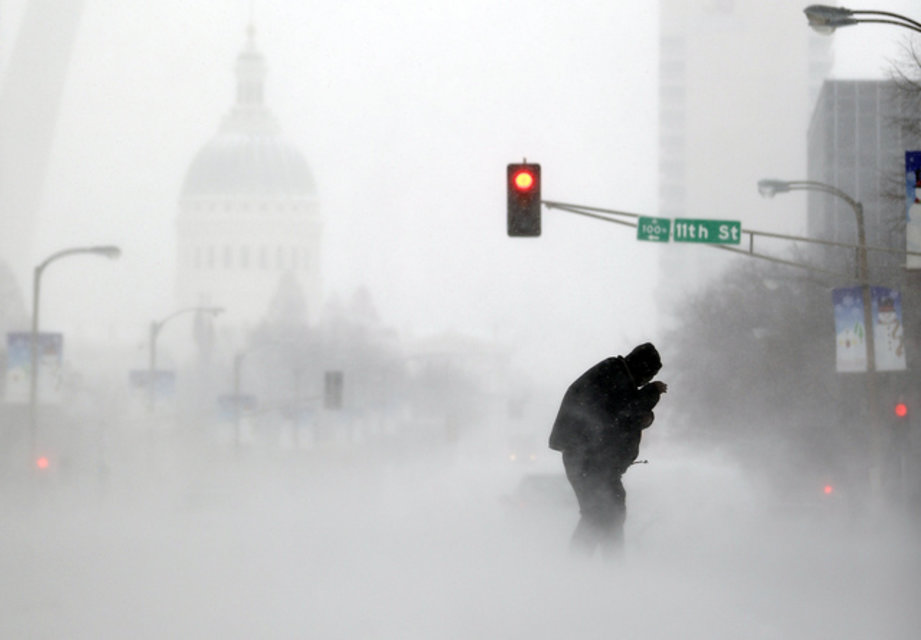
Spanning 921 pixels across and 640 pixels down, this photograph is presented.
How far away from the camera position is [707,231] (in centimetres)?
2380

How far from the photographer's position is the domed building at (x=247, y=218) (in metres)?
50.1

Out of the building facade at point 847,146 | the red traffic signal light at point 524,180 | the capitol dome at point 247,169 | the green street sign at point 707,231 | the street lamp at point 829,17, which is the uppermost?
the building facade at point 847,146

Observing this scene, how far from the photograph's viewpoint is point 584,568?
941cm

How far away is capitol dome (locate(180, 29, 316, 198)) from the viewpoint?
45.8 m

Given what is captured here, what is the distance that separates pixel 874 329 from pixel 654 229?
7796 millimetres

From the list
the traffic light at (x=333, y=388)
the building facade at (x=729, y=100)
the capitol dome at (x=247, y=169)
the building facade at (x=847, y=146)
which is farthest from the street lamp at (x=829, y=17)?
the building facade at (x=729, y=100)

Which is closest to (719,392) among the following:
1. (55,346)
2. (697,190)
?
(55,346)

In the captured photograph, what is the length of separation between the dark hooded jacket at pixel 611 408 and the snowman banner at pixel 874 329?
2164cm

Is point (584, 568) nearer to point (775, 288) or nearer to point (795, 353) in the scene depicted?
point (795, 353)

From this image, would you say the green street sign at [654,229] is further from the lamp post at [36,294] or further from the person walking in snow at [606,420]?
the lamp post at [36,294]

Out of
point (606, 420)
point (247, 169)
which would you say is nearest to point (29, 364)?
point (247, 169)

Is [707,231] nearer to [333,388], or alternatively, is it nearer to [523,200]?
[523,200]

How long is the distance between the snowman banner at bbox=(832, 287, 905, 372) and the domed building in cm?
1509

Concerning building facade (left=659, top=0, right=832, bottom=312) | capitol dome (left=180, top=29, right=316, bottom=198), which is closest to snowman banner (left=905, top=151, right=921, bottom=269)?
capitol dome (left=180, top=29, right=316, bottom=198)
